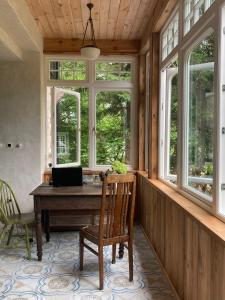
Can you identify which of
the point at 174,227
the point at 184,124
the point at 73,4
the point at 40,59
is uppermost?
the point at 73,4

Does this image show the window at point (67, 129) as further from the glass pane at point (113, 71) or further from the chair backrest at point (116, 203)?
the chair backrest at point (116, 203)

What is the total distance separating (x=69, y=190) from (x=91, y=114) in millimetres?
1911

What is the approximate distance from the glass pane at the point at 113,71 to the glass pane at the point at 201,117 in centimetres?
246

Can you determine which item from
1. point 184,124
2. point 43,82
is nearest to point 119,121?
point 43,82

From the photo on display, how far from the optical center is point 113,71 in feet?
16.6

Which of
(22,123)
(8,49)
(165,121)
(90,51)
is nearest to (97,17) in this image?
(90,51)

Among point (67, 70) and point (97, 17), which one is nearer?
point (97, 17)

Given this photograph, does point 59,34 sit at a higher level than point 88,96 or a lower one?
higher

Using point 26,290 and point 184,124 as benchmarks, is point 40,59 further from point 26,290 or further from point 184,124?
point 26,290

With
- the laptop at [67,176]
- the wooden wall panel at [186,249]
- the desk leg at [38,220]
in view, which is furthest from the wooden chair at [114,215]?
the laptop at [67,176]

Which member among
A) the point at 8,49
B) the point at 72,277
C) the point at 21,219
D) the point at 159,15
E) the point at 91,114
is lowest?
the point at 72,277

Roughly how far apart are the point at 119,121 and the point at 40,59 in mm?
1590

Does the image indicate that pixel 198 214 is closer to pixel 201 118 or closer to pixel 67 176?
pixel 201 118

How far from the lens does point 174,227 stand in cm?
262
